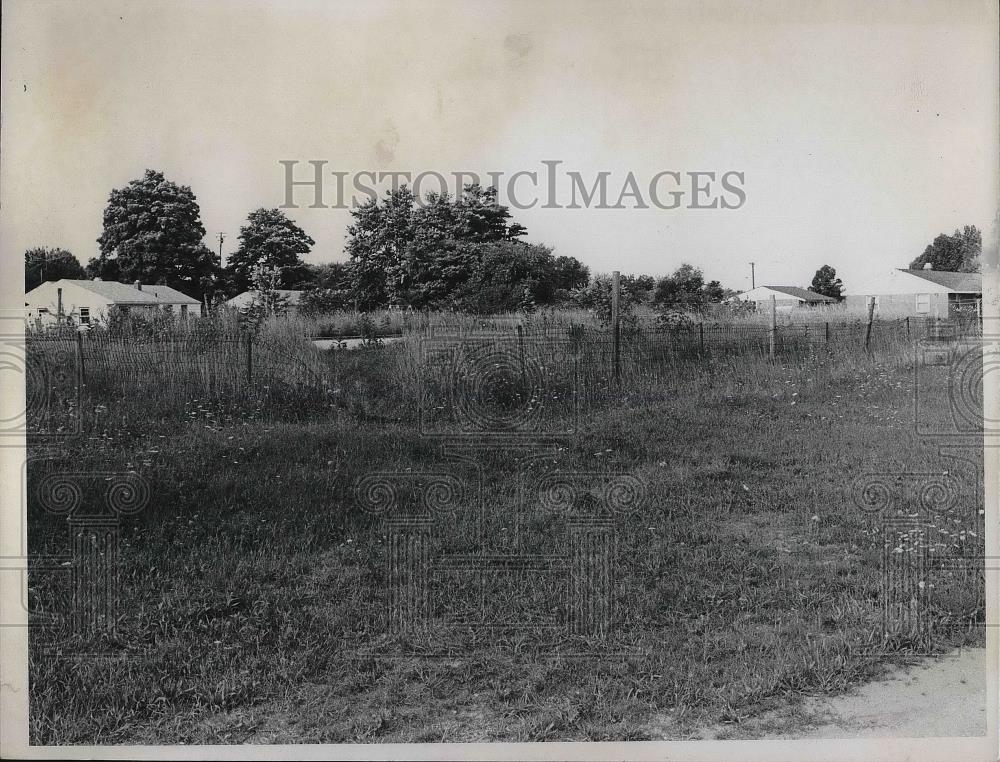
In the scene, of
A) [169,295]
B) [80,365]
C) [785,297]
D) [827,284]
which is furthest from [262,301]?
[827,284]

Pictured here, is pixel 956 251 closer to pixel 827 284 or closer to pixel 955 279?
pixel 955 279

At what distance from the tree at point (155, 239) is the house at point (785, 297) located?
2.94 meters

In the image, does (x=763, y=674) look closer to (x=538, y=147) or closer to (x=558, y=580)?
(x=558, y=580)

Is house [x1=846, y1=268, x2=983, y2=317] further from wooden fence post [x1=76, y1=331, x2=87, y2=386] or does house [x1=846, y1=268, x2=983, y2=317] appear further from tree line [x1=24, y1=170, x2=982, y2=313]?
wooden fence post [x1=76, y1=331, x2=87, y2=386]

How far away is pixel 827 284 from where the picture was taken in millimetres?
4098

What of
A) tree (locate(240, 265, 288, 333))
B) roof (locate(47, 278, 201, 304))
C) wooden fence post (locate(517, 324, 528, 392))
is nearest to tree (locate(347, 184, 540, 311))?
wooden fence post (locate(517, 324, 528, 392))

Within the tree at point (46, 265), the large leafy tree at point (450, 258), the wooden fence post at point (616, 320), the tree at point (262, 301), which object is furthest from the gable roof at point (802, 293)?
the tree at point (46, 265)

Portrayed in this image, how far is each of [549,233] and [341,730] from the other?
8.38 ft

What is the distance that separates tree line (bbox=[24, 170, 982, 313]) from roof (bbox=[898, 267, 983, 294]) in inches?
1.6

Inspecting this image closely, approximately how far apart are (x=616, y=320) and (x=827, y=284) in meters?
1.17

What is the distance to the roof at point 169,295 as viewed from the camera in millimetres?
3957

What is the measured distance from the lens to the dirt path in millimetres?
3195

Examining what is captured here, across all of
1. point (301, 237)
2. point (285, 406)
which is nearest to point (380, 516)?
point (285, 406)

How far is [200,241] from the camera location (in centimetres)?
389
